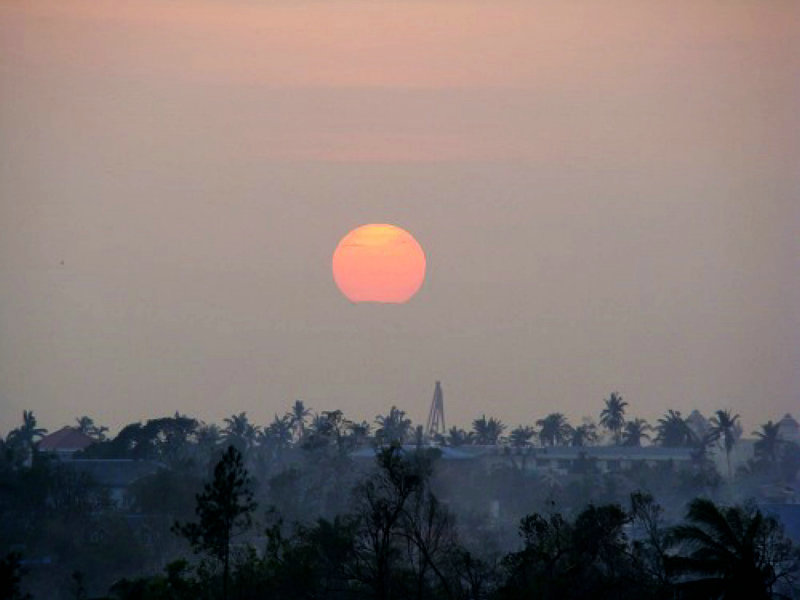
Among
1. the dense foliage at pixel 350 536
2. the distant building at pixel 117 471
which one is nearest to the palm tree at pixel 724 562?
the dense foliage at pixel 350 536

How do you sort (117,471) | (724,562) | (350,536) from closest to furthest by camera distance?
(724,562)
(350,536)
(117,471)

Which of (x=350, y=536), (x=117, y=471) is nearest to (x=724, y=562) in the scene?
(x=350, y=536)

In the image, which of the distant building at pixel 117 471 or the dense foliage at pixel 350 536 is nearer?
the dense foliage at pixel 350 536

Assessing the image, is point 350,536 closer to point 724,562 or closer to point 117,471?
point 724,562

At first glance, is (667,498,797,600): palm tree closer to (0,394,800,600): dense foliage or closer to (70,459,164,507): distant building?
(0,394,800,600): dense foliage

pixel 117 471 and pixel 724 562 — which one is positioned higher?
pixel 117 471

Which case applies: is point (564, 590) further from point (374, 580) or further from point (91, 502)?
point (91, 502)

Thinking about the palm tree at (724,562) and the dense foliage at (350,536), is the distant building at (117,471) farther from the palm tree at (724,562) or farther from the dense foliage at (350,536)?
the palm tree at (724,562)

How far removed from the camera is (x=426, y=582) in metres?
77.0

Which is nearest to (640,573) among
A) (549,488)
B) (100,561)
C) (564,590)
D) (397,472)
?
(564,590)

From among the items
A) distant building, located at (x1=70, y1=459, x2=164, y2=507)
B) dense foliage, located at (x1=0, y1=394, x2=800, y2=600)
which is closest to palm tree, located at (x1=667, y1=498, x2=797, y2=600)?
dense foliage, located at (x1=0, y1=394, x2=800, y2=600)

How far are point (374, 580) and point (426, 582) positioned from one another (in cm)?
742

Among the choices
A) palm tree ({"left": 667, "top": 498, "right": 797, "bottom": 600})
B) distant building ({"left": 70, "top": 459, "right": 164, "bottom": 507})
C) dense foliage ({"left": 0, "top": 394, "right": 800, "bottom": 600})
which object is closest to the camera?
palm tree ({"left": 667, "top": 498, "right": 797, "bottom": 600})

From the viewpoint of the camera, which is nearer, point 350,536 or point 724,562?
point 724,562
